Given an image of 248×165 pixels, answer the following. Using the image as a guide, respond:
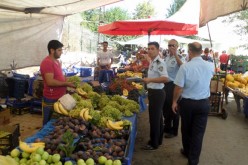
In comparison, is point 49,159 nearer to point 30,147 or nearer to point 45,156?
point 45,156

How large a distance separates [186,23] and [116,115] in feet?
17.6

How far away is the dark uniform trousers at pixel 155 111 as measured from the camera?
496 centimetres

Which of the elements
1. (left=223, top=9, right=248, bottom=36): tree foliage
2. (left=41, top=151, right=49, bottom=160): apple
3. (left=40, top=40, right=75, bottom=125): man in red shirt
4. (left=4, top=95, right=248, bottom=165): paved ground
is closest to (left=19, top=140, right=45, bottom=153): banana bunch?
(left=41, top=151, right=49, bottom=160): apple

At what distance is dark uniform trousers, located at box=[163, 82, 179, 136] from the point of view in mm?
6098

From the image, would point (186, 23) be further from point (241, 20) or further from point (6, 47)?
point (241, 20)

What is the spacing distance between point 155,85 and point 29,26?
19.9ft

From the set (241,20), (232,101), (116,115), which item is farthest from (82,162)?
(241,20)

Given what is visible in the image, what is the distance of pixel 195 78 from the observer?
14.1 ft

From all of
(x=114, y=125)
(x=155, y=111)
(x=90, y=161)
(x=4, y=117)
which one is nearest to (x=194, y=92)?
(x=155, y=111)

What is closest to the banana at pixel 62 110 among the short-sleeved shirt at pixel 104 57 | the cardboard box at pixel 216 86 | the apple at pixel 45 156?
the apple at pixel 45 156

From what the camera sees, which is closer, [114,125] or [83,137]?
[83,137]

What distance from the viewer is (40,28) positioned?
32.5 ft

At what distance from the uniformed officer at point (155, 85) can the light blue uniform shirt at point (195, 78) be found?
1.43ft

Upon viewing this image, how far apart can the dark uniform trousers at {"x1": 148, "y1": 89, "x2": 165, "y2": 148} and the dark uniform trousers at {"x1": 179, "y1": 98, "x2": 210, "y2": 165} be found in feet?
1.70
